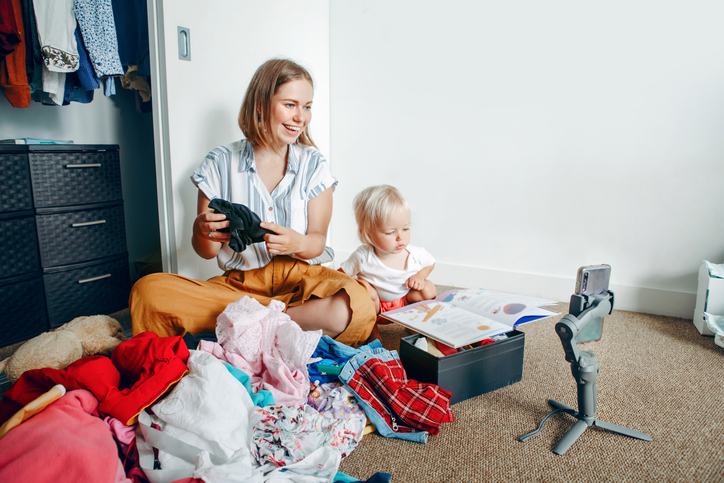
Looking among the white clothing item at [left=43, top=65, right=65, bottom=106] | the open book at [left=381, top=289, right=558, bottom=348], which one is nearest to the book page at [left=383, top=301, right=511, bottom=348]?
the open book at [left=381, top=289, right=558, bottom=348]

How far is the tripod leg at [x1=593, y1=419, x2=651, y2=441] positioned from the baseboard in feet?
3.16

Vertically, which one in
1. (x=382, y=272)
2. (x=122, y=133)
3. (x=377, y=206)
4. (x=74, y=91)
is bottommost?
(x=382, y=272)

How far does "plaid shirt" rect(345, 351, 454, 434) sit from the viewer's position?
3.39 ft

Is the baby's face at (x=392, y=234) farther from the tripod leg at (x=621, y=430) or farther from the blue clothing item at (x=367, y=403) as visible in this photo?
the tripod leg at (x=621, y=430)

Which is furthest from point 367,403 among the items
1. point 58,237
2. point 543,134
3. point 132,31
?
point 132,31

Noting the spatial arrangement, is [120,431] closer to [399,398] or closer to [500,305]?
[399,398]

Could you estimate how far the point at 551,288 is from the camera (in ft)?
6.60

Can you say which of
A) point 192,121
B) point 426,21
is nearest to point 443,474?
point 192,121

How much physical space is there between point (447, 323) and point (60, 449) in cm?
89

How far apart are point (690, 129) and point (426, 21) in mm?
1153

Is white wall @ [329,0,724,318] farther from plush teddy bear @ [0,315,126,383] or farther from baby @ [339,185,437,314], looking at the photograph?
plush teddy bear @ [0,315,126,383]

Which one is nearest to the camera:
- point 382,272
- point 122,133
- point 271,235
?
point 271,235

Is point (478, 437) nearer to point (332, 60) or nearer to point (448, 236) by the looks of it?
point (448, 236)

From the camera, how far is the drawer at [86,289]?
5.45 feet
